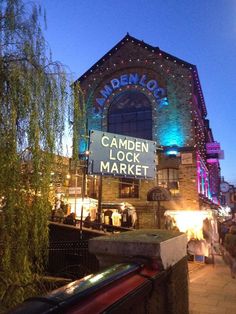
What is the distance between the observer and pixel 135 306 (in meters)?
1.99

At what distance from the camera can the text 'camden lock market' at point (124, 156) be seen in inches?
293

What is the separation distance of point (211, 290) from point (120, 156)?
4736 millimetres

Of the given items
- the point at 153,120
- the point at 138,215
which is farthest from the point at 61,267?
the point at 153,120

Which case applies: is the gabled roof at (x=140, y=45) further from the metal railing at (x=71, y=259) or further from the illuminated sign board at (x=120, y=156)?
the illuminated sign board at (x=120, y=156)

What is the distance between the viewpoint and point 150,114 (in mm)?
22359

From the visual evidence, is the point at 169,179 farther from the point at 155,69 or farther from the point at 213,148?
the point at 213,148

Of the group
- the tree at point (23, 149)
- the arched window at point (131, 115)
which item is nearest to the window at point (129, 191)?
the arched window at point (131, 115)

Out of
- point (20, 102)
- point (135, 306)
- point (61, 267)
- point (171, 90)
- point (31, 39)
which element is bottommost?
point (61, 267)

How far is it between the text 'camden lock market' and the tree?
2.02 m

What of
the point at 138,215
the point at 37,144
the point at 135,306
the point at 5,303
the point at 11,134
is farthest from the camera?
the point at 138,215

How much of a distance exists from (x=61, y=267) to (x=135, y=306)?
8.96m

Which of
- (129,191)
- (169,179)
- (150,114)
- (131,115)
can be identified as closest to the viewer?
(169,179)

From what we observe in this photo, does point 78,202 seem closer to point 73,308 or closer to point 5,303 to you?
point 5,303

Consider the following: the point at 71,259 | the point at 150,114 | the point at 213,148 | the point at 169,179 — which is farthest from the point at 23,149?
the point at 213,148
